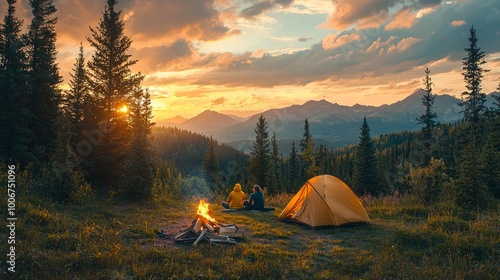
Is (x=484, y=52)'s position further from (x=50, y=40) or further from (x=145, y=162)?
(x=50, y=40)

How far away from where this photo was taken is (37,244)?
26.6 feet

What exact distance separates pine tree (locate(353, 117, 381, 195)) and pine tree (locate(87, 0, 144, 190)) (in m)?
36.7

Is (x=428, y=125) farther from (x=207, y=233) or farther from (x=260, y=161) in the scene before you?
(x=207, y=233)

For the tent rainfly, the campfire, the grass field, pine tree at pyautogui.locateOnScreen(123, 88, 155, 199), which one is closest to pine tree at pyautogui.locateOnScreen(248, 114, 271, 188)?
pine tree at pyautogui.locateOnScreen(123, 88, 155, 199)

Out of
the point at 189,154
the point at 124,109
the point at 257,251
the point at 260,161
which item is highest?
the point at 124,109

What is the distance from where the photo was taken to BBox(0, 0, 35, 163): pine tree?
61.6ft

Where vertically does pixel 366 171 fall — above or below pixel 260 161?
below

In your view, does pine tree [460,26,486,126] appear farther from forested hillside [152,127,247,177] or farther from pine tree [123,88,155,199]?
forested hillside [152,127,247,177]

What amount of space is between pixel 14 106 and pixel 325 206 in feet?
62.6

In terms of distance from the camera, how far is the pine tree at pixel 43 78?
21969 mm

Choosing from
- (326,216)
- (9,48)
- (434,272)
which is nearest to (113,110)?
(9,48)

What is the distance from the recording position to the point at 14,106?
19.0 meters

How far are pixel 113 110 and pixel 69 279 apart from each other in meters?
16.0

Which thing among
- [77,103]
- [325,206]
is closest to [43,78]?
[77,103]
